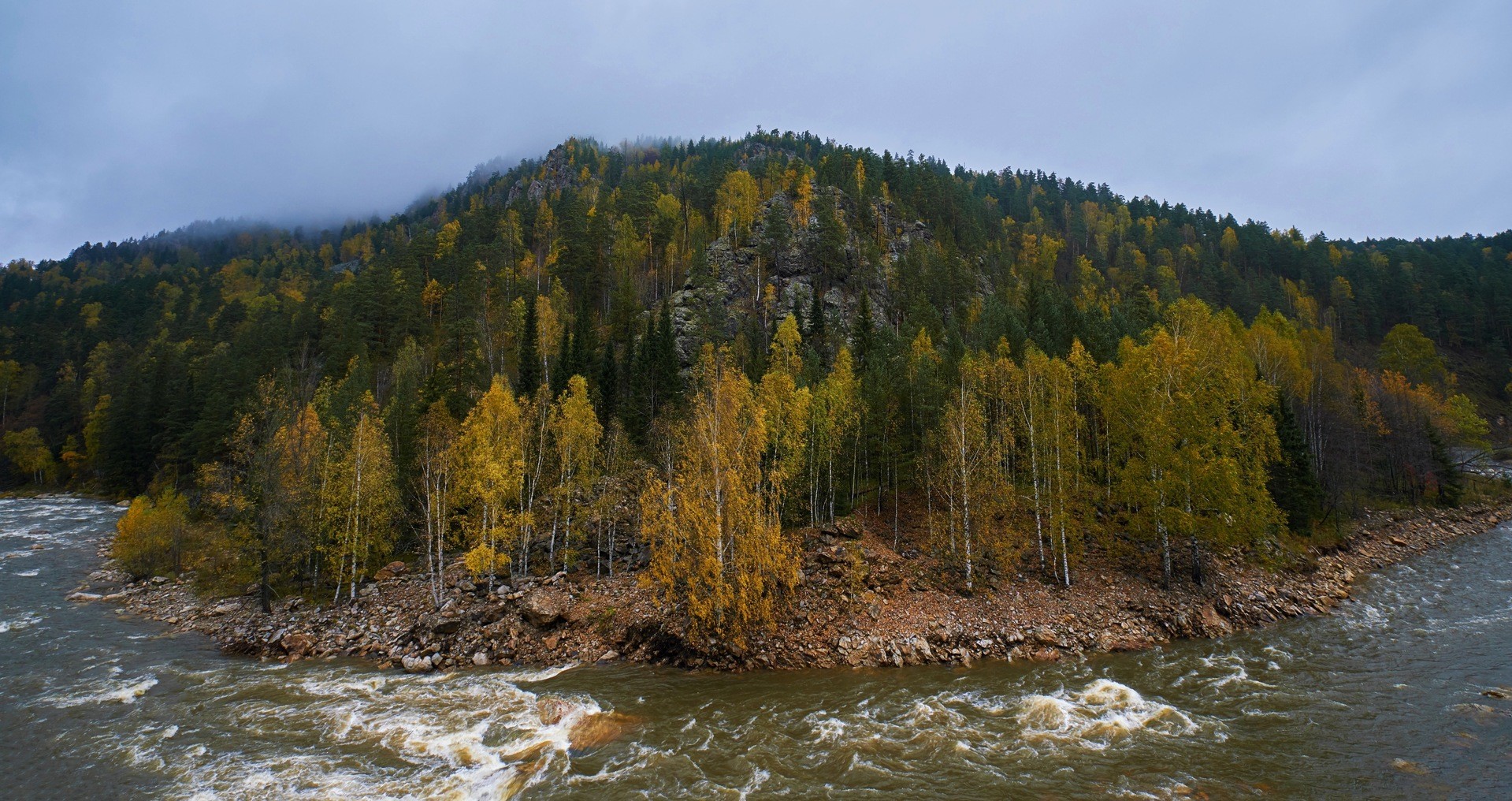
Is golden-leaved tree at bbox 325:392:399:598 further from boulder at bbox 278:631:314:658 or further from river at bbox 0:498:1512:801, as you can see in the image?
river at bbox 0:498:1512:801

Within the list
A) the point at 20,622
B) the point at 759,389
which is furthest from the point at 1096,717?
the point at 20,622

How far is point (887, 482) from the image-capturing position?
3984cm

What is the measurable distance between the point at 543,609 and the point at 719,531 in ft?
29.9

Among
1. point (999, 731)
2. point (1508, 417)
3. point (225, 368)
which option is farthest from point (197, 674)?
point (1508, 417)

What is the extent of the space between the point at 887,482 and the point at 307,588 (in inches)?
1364

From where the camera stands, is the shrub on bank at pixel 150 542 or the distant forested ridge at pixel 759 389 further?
the shrub on bank at pixel 150 542

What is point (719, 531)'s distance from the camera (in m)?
21.8

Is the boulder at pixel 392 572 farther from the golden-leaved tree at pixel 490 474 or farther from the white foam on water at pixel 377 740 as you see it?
the white foam on water at pixel 377 740

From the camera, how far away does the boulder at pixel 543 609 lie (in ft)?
80.3

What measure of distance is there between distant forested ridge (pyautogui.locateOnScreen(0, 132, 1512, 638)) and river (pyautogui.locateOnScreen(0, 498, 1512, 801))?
5.29 metres

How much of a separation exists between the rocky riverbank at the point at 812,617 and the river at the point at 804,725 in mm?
1106

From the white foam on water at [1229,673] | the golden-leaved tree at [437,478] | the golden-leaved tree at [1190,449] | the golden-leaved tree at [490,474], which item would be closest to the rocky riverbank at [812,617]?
the golden-leaved tree at [437,478]

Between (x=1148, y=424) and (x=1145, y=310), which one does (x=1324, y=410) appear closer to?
(x=1145, y=310)

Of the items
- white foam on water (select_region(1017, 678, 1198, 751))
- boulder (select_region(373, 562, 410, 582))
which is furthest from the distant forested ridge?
white foam on water (select_region(1017, 678, 1198, 751))
